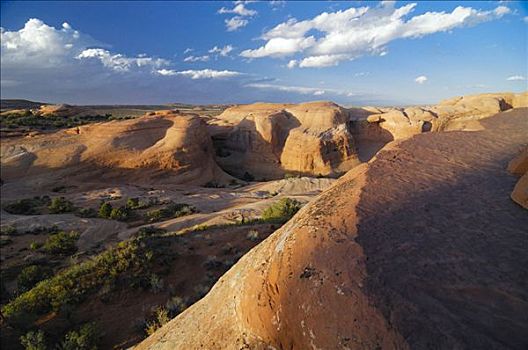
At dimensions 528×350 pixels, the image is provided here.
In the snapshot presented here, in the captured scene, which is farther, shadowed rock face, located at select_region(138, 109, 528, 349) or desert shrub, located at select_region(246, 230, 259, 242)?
desert shrub, located at select_region(246, 230, 259, 242)

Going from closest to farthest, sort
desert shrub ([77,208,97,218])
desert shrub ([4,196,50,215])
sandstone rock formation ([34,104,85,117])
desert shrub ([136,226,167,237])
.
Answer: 1. desert shrub ([136,226,167,237])
2. desert shrub ([77,208,97,218])
3. desert shrub ([4,196,50,215])
4. sandstone rock formation ([34,104,85,117])

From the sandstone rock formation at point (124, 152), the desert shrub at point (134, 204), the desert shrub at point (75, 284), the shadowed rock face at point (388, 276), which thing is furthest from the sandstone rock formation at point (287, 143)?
the shadowed rock face at point (388, 276)

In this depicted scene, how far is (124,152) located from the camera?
951 inches

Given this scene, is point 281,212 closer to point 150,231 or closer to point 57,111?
point 150,231

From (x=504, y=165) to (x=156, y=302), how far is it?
22.3 feet

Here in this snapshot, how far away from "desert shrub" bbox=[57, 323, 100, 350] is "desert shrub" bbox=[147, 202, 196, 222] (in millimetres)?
9477

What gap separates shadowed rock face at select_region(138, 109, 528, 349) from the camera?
200cm

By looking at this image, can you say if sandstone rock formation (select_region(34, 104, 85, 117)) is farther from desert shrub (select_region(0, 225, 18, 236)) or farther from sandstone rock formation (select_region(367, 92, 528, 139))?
sandstone rock formation (select_region(367, 92, 528, 139))

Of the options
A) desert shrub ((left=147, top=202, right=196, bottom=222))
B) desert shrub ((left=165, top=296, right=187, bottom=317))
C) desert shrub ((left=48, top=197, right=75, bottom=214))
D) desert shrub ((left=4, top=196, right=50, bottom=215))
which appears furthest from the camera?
desert shrub ((left=4, top=196, right=50, bottom=215))

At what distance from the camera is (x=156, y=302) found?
731 cm

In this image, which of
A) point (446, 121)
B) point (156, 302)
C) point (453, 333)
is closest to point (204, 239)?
point (156, 302)

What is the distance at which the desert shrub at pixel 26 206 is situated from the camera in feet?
56.4

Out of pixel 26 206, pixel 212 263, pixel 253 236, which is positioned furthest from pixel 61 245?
pixel 26 206

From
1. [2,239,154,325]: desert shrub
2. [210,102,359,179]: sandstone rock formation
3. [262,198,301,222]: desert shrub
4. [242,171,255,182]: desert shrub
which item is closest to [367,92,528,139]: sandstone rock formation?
[210,102,359,179]: sandstone rock formation
